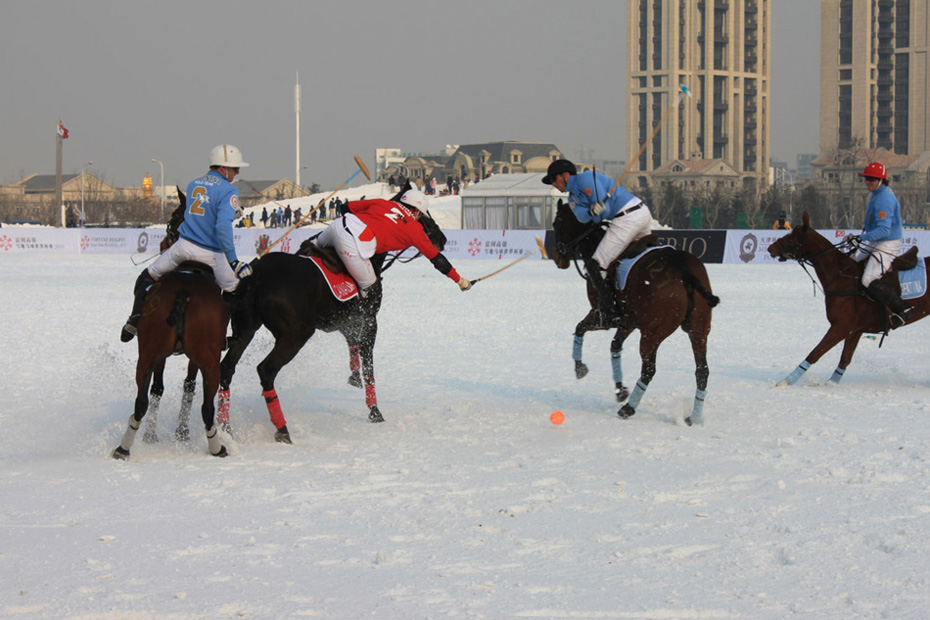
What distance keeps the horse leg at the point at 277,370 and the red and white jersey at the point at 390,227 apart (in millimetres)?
1067

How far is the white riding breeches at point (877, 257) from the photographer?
35.0 ft

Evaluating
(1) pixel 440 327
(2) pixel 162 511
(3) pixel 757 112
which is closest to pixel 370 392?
(2) pixel 162 511

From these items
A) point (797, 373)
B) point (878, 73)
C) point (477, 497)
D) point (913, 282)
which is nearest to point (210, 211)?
point (477, 497)

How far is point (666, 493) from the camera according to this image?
648 centimetres

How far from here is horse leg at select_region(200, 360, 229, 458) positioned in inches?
294

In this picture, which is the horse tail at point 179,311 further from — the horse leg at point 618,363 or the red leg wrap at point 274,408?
the horse leg at point 618,363

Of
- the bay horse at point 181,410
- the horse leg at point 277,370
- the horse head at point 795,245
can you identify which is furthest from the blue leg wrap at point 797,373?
the bay horse at point 181,410

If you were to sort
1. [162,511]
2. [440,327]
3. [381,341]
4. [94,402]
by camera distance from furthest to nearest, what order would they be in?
[440,327]
[381,341]
[94,402]
[162,511]

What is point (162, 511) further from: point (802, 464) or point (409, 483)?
point (802, 464)

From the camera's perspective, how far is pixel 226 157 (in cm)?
795

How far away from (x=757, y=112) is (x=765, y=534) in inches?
5995

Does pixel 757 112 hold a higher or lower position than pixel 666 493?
higher

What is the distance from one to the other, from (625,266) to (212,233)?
358 cm

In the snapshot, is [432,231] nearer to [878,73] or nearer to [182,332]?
[182,332]
